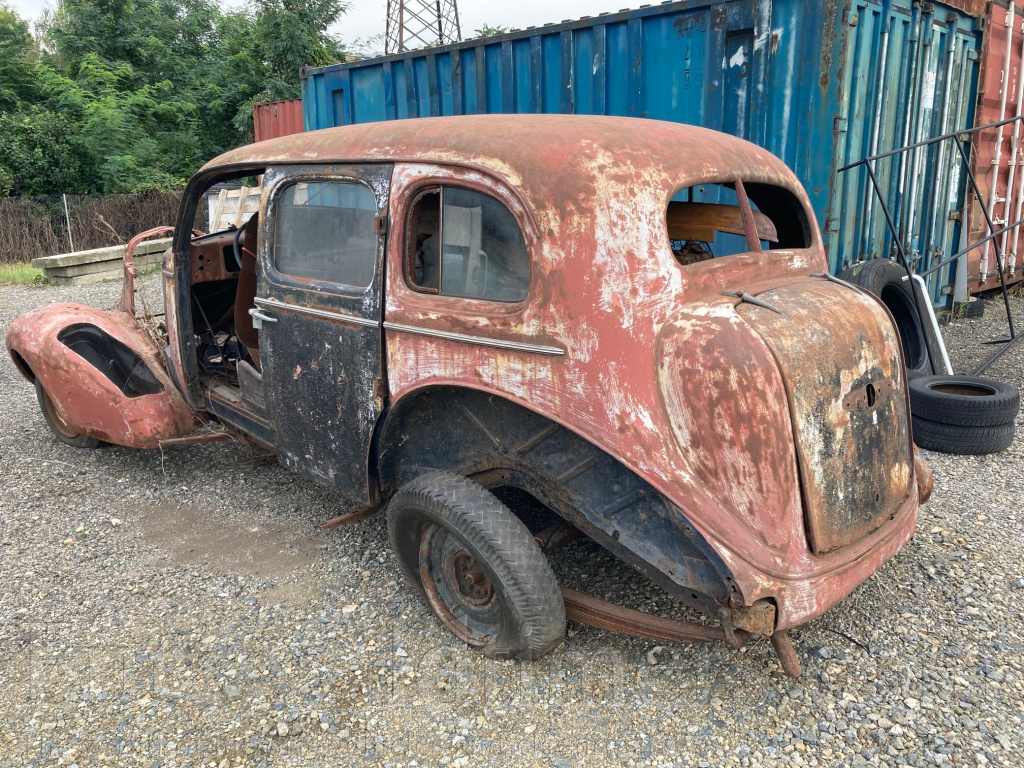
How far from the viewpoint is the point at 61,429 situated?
4840 millimetres

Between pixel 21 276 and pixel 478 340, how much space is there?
12878 millimetres

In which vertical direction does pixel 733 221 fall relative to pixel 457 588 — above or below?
above

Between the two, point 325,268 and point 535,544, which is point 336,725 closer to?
point 535,544

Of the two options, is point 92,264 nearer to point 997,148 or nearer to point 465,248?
point 465,248

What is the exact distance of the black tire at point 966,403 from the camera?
433 centimetres

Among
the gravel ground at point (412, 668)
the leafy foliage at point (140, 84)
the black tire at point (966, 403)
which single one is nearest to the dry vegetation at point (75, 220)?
the leafy foliage at point (140, 84)

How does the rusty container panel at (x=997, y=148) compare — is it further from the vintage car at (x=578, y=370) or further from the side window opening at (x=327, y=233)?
the side window opening at (x=327, y=233)

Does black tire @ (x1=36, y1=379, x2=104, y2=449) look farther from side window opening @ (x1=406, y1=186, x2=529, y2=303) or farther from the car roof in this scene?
side window opening @ (x1=406, y1=186, x2=529, y2=303)

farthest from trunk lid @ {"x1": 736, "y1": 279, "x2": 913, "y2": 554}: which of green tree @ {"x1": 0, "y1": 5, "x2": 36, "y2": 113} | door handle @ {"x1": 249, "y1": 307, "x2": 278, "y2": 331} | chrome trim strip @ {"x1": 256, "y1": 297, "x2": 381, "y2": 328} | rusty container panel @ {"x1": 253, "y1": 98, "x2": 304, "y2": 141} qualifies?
green tree @ {"x1": 0, "y1": 5, "x2": 36, "y2": 113}

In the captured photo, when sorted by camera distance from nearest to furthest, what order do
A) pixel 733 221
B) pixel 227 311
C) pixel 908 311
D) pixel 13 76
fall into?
1. pixel 733 221
2. pixel 227 311
3. pixel 908 311
4. pixel 13 76

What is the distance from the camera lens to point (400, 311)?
284 centimetres

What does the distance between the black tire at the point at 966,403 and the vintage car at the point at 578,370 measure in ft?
5.06

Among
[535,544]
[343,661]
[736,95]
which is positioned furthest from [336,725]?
[736,95]

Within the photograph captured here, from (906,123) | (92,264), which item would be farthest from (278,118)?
(906,123)
